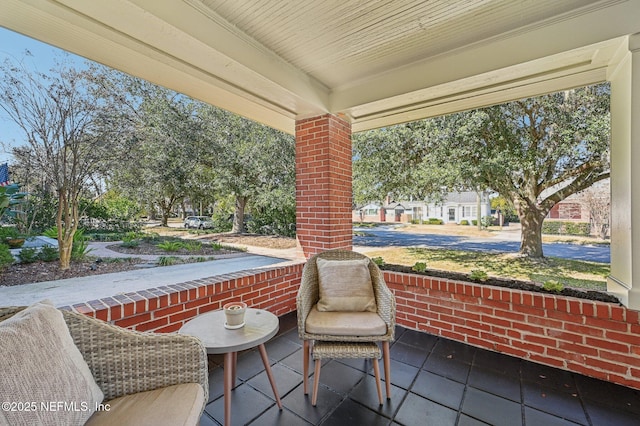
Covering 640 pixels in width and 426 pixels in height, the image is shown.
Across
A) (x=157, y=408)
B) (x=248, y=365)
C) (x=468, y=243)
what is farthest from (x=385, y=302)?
(x=468, y=243)

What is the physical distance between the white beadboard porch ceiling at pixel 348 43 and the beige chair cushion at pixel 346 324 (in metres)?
2.00

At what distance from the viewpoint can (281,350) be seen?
2318 millimetres

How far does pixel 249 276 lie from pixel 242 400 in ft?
3.62

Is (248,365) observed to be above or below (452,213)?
below

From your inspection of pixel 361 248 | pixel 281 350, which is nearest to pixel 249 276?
pixel 281 350

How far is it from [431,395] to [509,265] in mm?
2613

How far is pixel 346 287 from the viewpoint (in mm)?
2098

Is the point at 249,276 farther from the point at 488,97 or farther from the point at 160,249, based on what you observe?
the point at 488,97

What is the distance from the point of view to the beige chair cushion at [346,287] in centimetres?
204

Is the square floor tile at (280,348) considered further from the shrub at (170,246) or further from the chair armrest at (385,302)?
the shrub at (170,246)

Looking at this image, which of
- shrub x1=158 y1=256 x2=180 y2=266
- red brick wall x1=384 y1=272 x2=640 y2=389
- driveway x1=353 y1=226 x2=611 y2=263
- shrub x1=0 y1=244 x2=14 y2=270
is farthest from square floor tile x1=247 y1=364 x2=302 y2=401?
driveway x1=353 y1=226 x2=611 y2=263

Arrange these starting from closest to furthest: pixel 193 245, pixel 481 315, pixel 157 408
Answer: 1. pixel 157 408
2. pixel 481 315
3. pixel 193 245

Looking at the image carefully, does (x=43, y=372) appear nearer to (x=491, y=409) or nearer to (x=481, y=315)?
(x=491, y=409)

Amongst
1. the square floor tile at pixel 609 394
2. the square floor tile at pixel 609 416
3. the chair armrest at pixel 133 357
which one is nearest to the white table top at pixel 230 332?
the chair armrest at pixel 133 357
